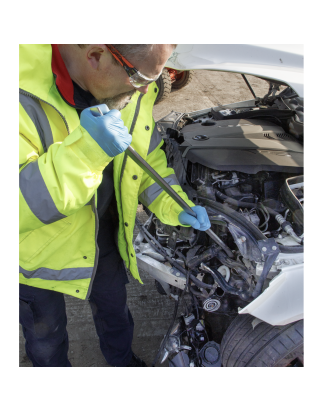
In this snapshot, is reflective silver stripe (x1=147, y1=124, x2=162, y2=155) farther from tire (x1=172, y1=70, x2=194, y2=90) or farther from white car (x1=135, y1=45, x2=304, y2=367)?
tire (x1=172, y1=70, x2=194, y2=90)

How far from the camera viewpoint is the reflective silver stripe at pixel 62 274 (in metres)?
1.44

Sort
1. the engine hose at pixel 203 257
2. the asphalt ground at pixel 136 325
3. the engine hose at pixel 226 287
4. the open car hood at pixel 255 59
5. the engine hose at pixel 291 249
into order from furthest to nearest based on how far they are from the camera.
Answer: the asphalt ground at pixel 136 325 → the engine hose at pixel 203 257 → the engine hose at pixel 226 287 → the engine hose at pixel 291 249 → the open car hood at pixel 255 59

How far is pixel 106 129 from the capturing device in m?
1.05

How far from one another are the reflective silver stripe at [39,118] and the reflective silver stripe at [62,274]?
2.20 ft

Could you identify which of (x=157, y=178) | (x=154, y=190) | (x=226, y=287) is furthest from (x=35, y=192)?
(x=226, y=287)

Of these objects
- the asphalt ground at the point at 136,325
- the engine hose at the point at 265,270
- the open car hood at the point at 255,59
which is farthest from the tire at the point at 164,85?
the engine hose at the point at 265,270

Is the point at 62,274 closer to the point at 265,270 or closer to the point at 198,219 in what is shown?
the point at 198,219

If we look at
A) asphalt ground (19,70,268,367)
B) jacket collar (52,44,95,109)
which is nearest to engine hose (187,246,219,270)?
asphalt ground (19,70,268,367)

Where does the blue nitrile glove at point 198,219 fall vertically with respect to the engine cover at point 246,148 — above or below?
below

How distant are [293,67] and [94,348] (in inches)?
89.9

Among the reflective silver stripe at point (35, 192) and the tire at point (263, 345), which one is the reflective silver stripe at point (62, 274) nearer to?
the reflective silver stripe at point (35, 192)

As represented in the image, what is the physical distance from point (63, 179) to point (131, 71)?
1.82ft

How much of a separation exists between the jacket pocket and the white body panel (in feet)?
3.32

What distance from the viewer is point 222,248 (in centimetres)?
164
